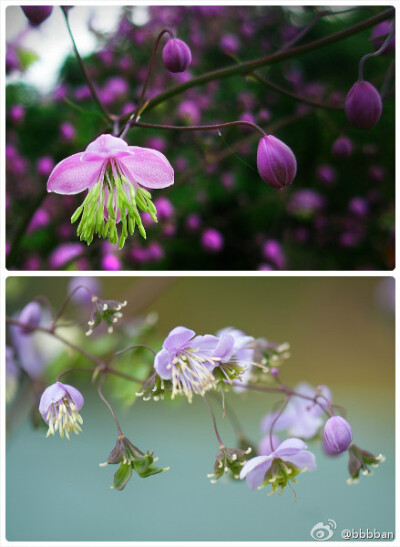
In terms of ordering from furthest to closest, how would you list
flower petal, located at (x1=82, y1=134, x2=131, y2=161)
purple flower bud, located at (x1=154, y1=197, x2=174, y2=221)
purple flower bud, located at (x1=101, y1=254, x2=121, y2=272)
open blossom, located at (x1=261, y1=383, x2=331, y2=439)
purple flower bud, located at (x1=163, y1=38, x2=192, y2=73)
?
1. purple flower bud, located at (x1=154, y1=197, x2=174, y2=221)
2. purple flower bud, located at (x1=101, y1=254, x2=121, y2=272)
3. open blossom, located at (x1=261, y1=383, x2=331, y2=439)
4. purple flower bud, located at (x1=163, y1=38, x2=192, y2=73)
5. flower petal, located at (x1=82, y1=134, x2=131, y2=161)

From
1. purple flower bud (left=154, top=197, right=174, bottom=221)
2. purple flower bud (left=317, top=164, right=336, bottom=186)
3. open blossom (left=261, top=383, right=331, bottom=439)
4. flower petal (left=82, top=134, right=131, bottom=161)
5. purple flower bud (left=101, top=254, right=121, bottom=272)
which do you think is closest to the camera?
flower petal (left=82, top=134, right=131, bottom=161)

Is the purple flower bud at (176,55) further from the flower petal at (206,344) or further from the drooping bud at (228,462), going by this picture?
the drooping bud at (228,462)

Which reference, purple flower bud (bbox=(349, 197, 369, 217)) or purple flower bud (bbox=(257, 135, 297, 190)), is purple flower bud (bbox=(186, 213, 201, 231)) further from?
purple flower bud (bbox=(257, 135, 297, 190))

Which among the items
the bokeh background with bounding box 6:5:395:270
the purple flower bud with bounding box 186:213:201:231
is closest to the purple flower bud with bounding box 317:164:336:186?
the bokeh background with bounding box 6:5:395:270

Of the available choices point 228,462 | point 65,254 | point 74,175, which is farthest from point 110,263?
point 228,462

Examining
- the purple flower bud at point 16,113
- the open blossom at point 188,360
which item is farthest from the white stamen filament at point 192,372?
the purple flower bud at point 16,113

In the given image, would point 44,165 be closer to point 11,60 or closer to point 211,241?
point 11,60
